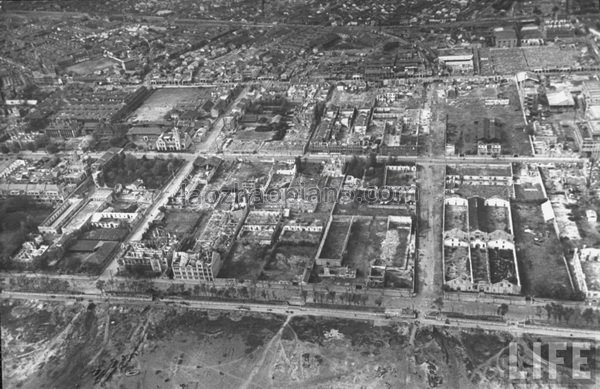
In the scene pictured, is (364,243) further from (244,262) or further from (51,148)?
(51,148)

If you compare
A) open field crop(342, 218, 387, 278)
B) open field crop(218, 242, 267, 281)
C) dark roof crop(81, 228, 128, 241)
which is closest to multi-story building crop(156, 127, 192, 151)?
dark roof crop(81, 228, 128, 241)

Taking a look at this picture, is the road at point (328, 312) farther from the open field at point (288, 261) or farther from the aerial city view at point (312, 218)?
the open field at point (288, 261)

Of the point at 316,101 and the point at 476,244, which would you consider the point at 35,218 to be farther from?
the point at 476,244

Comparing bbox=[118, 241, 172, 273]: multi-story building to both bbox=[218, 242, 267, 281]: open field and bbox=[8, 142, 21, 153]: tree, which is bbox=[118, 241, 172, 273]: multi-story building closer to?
bbox=[218, 242, 267, 281]: open field

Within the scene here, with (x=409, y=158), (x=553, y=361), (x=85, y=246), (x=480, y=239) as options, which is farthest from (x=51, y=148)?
(x=553, y=361)

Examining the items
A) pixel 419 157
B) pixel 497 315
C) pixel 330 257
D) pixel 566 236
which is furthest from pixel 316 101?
pixel 497 315
